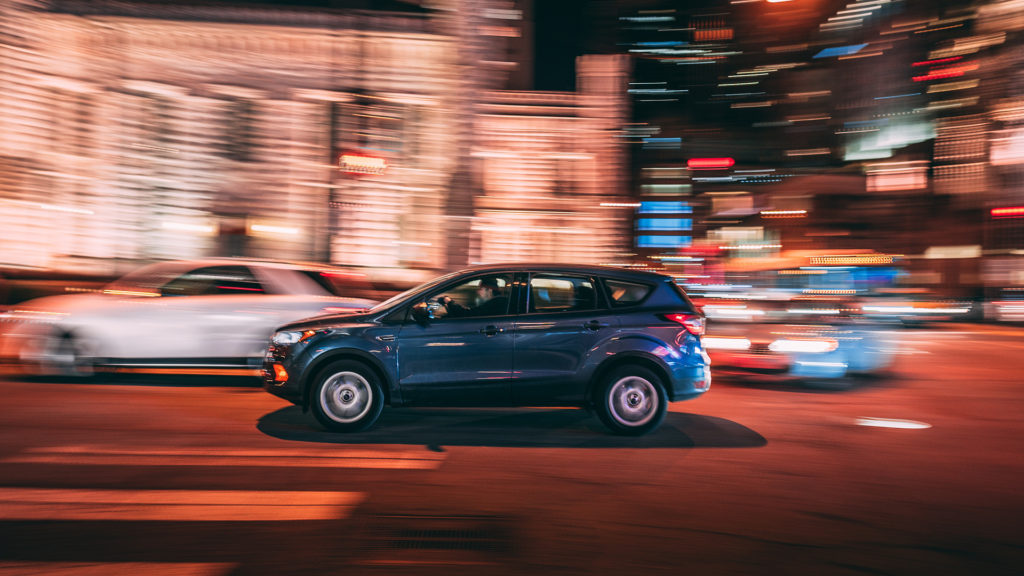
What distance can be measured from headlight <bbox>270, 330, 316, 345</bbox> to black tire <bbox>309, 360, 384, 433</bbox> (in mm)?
343

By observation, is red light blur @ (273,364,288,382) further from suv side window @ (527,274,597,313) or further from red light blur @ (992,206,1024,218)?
red light blur @ (992,206,1024,218)

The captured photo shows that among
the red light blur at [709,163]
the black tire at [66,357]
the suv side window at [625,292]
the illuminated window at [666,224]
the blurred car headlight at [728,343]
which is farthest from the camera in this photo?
the red light blur at [709,163]

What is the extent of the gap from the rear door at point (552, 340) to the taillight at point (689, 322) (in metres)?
0.55

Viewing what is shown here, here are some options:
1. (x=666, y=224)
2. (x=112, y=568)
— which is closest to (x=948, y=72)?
(x=666, y=224)

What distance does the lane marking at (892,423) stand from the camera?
7.55 m

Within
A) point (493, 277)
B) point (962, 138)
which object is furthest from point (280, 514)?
point (962, 138)

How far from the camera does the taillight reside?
22.6ft

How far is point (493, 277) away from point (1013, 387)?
846cm

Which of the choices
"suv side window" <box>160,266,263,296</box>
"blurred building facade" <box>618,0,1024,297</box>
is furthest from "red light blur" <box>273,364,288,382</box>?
"blurred building facade" <box>618,0,1024,297</box>

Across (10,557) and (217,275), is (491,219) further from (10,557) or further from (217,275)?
(10,557)

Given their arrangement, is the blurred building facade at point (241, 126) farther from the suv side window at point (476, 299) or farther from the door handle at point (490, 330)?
the door handle at point (490, 330)

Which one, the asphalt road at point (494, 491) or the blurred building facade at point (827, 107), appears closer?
the asphalt road at point (494, 491)

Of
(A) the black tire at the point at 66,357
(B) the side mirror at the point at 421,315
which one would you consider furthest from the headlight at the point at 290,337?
(A) the black tire at the point at 66,357

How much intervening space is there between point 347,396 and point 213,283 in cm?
324
